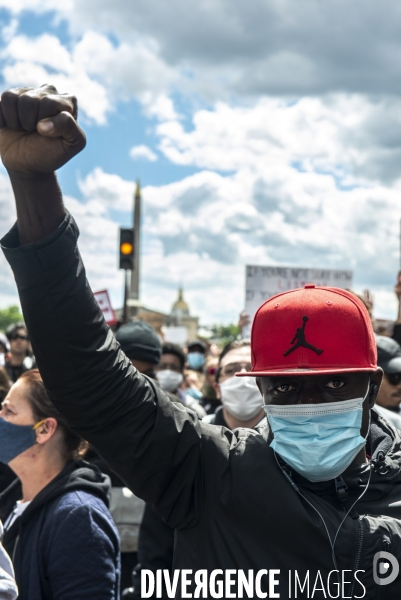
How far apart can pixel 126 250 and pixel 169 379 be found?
5548mm

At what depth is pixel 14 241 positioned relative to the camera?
1.69 meters

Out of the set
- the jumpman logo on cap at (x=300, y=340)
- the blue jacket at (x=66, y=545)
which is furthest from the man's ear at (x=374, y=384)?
the blue jacket at (x=66, y=545)

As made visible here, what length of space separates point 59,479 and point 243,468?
144 centimetres

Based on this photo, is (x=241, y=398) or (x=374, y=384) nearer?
(x=374, y=384)

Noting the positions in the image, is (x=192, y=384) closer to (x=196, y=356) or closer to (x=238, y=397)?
(x=196, y=356)

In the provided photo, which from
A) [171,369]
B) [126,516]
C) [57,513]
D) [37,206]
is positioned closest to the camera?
[37,206]

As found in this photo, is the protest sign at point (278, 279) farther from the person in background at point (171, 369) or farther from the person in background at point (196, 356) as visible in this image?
the person in background at point (196, 356)

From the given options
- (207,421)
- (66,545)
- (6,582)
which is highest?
(6,582)

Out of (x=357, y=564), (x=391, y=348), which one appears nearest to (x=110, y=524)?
(x=357, y=564)

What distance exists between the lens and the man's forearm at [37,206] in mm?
1644

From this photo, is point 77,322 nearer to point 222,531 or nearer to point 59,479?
point 222,531

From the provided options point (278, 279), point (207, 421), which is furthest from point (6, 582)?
point (278, 279)

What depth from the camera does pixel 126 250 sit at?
41.5ft

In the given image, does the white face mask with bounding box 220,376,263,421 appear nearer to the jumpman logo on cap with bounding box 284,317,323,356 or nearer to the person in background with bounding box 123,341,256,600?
the person in background with bounding box 123,341,256,600
